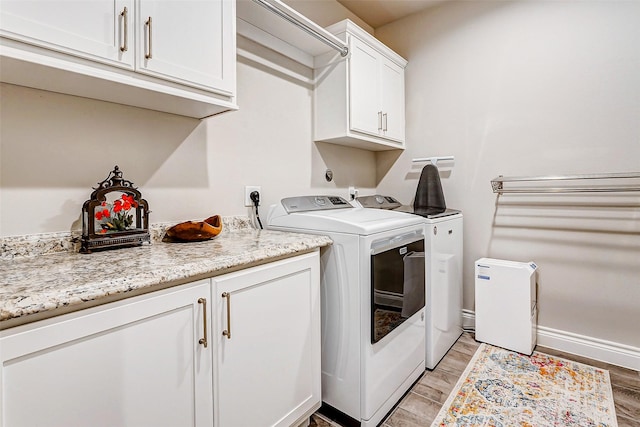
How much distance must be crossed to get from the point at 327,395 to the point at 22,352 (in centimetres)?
129

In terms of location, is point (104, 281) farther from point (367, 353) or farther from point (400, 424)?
point (400, 424)

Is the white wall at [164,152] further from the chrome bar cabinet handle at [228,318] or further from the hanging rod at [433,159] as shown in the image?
the hanging rod at [433,159]

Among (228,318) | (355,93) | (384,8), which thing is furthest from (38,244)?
(384,8)

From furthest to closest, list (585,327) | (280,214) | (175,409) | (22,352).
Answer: (585,327) < (280,214) < (175,409) < (22,352)

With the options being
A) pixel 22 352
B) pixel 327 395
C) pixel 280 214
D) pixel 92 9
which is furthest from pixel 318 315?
pixel 92 9

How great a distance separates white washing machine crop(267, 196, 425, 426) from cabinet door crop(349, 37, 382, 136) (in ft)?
2.75

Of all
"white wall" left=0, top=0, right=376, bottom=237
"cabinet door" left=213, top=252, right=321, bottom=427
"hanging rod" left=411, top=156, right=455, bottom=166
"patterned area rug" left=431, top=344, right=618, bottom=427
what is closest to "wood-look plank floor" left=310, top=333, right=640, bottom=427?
"patterned area rug" left=431, top=344, right=618, bottom=427

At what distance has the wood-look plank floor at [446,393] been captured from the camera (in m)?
1.54

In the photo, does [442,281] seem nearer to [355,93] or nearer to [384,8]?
[355,93]

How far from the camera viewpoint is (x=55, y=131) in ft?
3.90

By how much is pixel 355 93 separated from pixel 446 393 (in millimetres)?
1927

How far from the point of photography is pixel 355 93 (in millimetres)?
2184

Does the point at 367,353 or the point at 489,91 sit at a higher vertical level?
the point at 489,91

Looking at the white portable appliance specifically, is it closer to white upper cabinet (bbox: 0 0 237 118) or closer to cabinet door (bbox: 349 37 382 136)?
cabinet door (bbox: 349 37 382 136)
